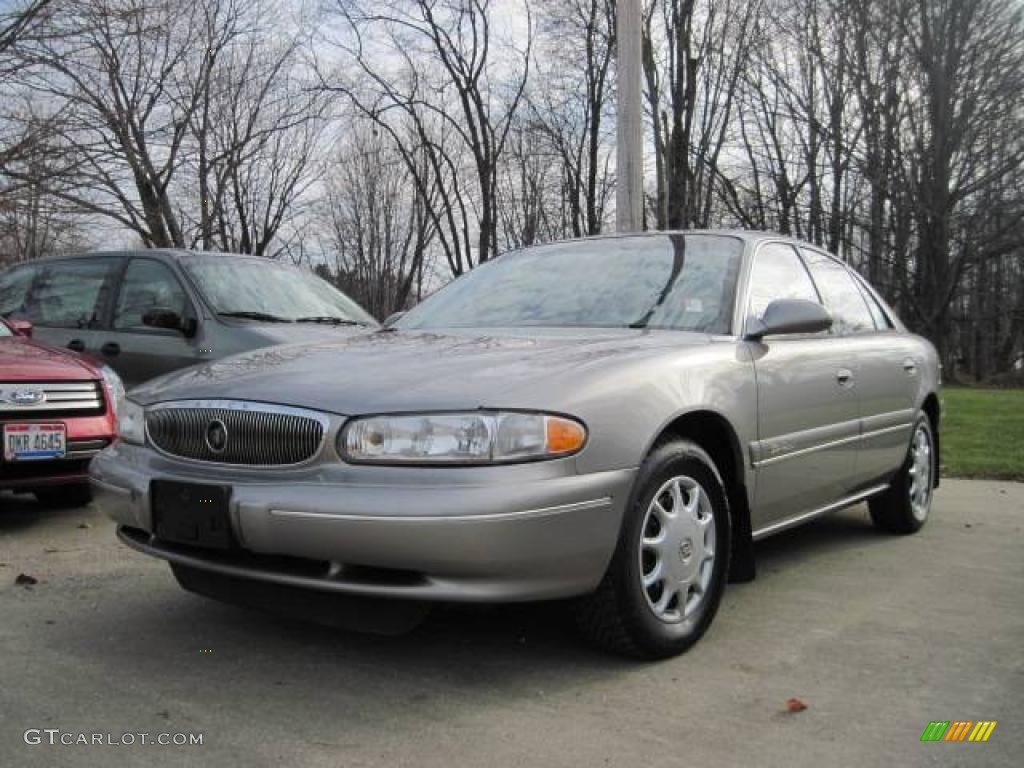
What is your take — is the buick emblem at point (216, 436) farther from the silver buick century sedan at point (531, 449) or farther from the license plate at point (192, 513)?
the license plate at point (192, 513)

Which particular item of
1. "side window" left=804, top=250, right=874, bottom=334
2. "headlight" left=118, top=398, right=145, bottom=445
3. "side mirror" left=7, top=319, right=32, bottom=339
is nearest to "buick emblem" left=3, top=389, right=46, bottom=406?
"side mirror" left=7, top=319, right=32, bottom=339

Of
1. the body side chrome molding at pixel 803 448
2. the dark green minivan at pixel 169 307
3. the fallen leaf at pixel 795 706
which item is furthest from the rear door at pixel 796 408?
the dark green minivan at pixel 169 307

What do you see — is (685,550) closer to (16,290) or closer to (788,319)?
(788,319)

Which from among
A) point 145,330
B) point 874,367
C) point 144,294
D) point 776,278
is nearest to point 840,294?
point 874,367

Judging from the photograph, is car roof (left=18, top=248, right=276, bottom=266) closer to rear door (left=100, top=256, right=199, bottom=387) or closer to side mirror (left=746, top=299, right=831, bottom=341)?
rear door (left=100, top=256, right=199, bottom=387)

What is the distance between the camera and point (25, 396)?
16.1ft

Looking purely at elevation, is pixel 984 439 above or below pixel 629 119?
below

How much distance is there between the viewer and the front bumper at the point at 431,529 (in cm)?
250

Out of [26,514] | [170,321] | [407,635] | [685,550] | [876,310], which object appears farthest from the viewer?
[170,321]

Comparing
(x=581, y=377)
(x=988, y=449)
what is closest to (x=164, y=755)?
(x=581, y=377)

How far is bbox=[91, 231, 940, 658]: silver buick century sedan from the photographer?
2.57 metres

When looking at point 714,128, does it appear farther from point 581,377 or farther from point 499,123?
point 581,377

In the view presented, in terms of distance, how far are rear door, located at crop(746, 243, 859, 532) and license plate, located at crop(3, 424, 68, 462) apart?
3.62 m

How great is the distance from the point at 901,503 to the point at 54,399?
4606mm
